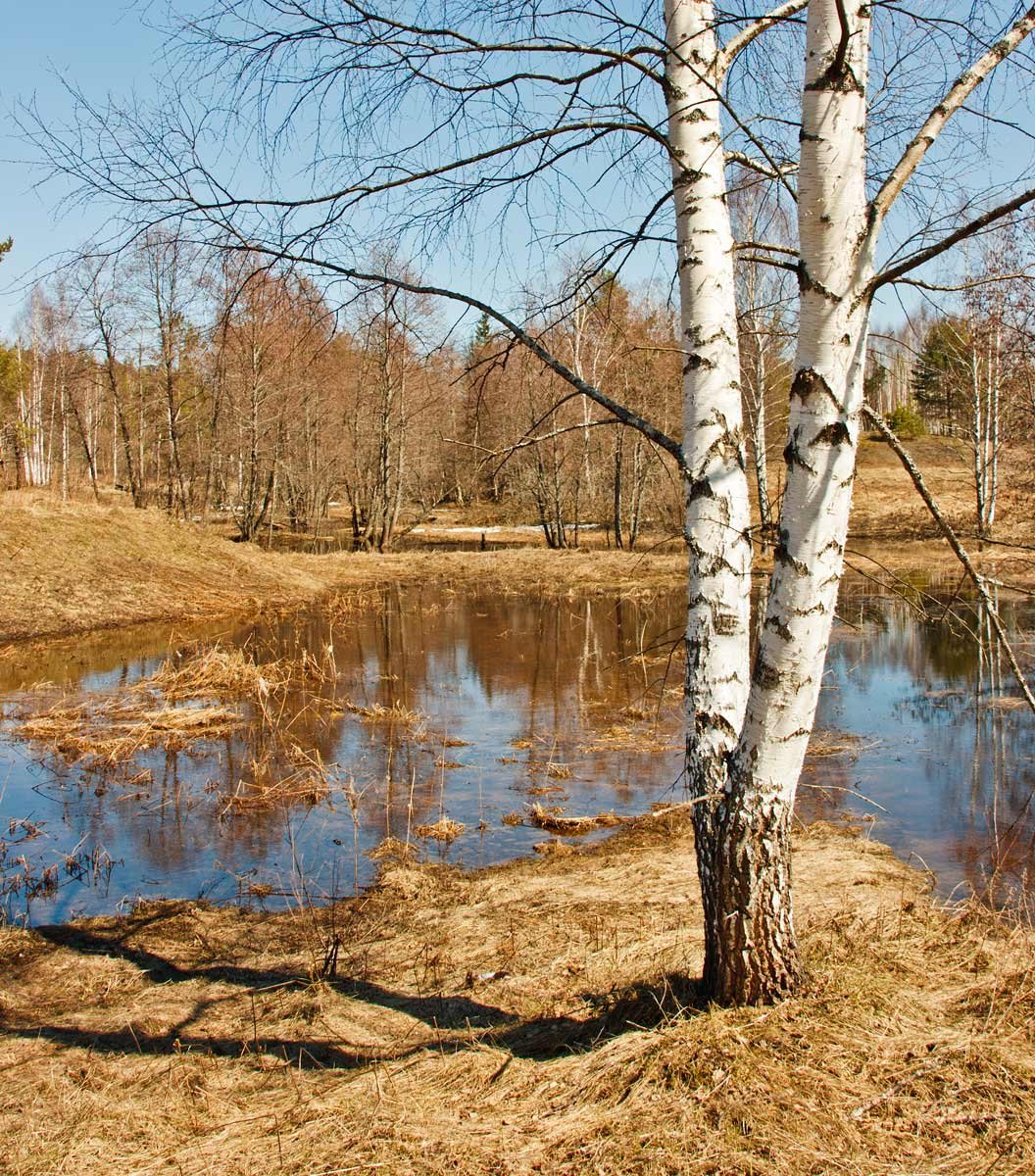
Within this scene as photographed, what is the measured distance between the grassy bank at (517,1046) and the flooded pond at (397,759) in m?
1.14

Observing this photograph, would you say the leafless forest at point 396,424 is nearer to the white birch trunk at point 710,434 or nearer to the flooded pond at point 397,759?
the flooded pond at point 397,759

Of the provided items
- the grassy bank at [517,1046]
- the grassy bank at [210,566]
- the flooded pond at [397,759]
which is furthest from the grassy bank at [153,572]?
the grassy bank at [517,1046]

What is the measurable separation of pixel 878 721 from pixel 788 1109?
8912 millimetres

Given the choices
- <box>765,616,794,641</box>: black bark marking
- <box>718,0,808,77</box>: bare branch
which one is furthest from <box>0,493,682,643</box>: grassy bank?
<box>765,616,794,641</box>: black bark marking

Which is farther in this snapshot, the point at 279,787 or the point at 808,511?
the point at 279,787

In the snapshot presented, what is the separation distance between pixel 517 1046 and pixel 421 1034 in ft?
1.63

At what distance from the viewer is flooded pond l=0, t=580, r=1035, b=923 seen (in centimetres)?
705

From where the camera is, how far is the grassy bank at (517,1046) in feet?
9.25

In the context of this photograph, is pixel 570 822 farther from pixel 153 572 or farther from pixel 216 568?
pixel 216 568

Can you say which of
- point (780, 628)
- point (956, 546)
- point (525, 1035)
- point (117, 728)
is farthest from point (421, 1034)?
point (117, 728)

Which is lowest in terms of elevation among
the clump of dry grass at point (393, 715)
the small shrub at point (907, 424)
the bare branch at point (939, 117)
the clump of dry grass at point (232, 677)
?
the clump of dry grass at point (393, 715)

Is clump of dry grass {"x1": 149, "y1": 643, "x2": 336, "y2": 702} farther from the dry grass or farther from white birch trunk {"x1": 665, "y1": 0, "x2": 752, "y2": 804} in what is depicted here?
white birch trunk {"x1": 665, "y1": 0, "x2": 752, "y2": 804}

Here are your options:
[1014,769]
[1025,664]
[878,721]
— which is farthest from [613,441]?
[1014,769]

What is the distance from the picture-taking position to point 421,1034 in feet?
13.3
